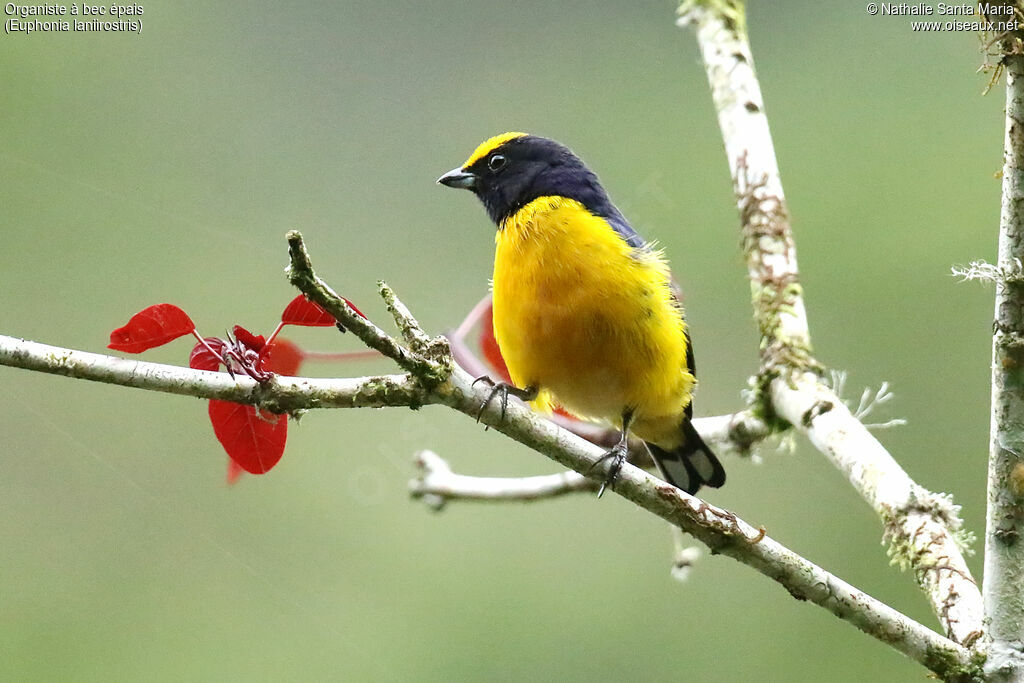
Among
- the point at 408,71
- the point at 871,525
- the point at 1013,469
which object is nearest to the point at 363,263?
the point at 408,71

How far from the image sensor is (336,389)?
1833 mm

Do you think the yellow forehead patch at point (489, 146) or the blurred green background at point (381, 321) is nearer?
the yellow forehead patch at point (489, 146)

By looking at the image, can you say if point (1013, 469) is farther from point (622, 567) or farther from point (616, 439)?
point (622, 567)

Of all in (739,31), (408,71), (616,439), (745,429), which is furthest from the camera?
(408,71)

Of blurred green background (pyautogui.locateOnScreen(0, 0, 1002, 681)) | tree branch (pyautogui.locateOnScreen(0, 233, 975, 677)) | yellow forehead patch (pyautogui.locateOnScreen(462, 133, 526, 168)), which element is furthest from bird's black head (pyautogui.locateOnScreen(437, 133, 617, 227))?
blurred green background (pyautogui.locateOnScreen(0, 0, 1002, 681))

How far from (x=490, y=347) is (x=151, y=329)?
182 centimetres

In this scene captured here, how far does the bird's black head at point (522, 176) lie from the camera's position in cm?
335

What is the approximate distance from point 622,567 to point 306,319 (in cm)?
457

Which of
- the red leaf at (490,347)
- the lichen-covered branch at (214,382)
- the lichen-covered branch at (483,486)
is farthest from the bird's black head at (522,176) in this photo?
the lichen-covered branch at (214,382)

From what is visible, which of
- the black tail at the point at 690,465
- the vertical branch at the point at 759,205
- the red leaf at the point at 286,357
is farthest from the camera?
the black tail at the point at 690,465

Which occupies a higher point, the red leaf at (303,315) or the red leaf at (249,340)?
the red leaf at (303,315)

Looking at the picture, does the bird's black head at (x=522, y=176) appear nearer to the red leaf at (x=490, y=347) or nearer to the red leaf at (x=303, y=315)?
the red leaf at (x=490, y=347)

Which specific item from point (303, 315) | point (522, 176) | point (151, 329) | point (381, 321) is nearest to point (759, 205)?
point (522, 176)

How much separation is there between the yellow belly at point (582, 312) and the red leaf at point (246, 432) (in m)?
1.13
